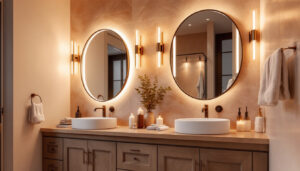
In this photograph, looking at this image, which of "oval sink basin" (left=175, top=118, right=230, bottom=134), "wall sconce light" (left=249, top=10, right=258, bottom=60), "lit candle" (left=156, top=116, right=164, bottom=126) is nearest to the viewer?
"oval sink basin" (left=175, top=118, right=230, bottom=134)

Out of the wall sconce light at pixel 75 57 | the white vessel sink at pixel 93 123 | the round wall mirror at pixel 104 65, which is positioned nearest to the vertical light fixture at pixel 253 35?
the round wall mirror at pixel 104 65

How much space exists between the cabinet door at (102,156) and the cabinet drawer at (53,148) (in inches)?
15.1

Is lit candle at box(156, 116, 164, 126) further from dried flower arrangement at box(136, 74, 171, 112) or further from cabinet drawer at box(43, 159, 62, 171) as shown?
cabinet drawer at box(43, 159, 62, 171)

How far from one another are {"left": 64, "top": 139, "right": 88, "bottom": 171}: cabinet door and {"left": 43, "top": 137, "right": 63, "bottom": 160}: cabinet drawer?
7 cm

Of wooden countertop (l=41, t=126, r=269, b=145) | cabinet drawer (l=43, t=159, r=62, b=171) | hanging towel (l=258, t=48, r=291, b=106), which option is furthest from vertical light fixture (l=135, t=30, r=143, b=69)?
hanging towel (l=258, t=48, r=291, b=106)

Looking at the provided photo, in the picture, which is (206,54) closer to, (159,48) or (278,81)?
(159,48)

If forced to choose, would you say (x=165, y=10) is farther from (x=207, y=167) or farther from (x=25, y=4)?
(x=207, y=167)

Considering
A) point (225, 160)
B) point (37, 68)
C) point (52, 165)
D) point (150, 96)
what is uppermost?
point (37, 68)

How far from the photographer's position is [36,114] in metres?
2.42

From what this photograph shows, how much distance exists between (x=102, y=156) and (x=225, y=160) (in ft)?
3.67

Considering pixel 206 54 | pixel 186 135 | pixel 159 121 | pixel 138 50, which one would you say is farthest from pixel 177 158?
pixel 138 50

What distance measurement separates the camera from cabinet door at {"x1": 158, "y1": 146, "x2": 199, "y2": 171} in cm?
190

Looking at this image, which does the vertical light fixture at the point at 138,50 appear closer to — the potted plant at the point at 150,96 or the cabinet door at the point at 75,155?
the potted plant at the point at 150,96

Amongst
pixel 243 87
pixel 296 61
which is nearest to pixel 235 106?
pixel 243 87
